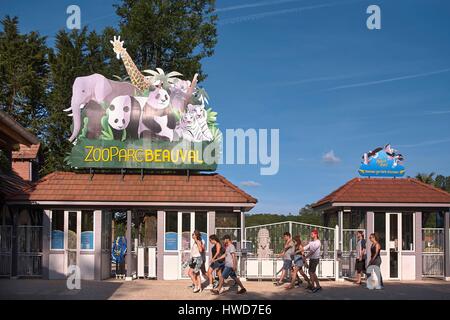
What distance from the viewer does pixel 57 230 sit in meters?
23.8

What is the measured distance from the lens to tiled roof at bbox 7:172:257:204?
77.1ft

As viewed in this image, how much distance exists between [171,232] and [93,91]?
232 inches

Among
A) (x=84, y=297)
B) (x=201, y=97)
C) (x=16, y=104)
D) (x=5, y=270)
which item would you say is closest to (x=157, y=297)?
(x=84, y=297)

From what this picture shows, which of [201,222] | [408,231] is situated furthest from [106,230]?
[408,231]

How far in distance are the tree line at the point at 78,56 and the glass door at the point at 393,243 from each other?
57.4 ft

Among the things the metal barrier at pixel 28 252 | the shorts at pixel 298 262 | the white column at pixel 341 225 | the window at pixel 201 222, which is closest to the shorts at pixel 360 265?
the white column at pixel 341 225

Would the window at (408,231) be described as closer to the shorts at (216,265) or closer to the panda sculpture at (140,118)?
the shorts at (216,265)

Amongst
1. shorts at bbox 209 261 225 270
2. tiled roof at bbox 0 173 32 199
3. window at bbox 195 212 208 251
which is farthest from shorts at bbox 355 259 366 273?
tiled roof at bbox 0 173 32 199

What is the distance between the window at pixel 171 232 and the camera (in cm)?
2366

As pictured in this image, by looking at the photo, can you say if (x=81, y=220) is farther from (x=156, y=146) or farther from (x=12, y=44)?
(x=12, y=44)

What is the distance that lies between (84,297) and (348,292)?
286 inches

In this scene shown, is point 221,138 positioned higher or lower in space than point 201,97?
lower

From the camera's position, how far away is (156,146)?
2473 centimetres

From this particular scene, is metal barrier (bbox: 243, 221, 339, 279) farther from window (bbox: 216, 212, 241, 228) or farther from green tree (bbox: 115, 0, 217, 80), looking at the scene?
green tree (bbox: 115, 0, 217, 80)
